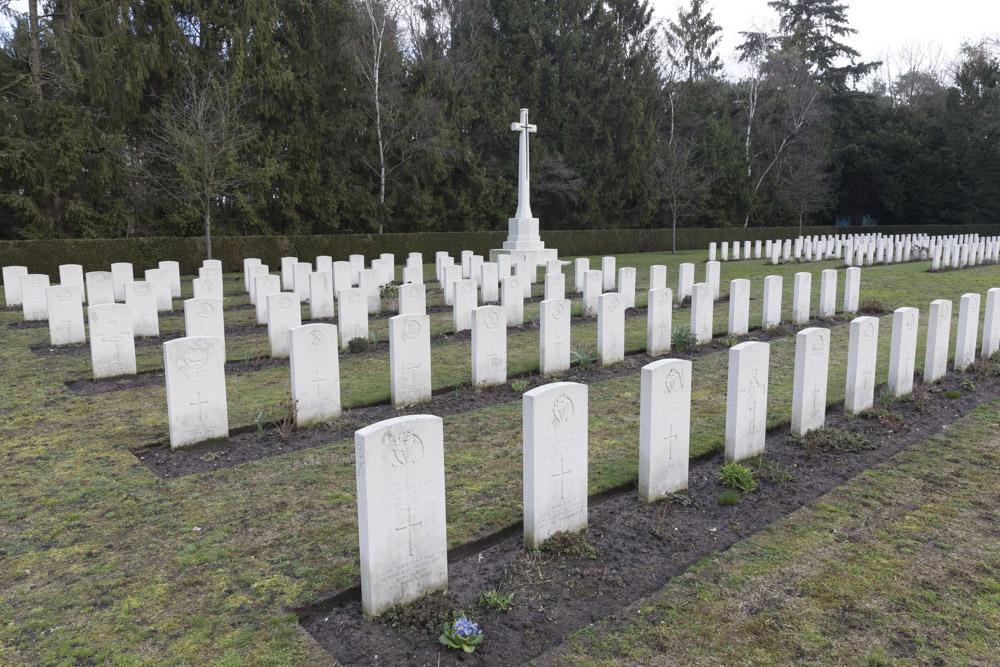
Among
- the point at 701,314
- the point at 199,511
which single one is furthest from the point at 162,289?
the point at 701,314

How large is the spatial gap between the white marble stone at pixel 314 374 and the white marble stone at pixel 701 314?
5509 mm

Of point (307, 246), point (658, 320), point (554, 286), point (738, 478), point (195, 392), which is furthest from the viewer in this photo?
point (307, 246)

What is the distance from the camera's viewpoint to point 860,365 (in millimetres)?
6035

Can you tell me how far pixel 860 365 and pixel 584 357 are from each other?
3.14 m

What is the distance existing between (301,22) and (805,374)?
26.4 m

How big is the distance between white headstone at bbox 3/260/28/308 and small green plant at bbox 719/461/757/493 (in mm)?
13940

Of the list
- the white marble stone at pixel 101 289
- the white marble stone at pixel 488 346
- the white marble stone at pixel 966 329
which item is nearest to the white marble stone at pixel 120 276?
the white marble stone at pixel 101 289

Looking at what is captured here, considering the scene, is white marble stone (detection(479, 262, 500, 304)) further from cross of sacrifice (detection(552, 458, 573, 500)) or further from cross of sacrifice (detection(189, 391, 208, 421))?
cross of sacrifice (detection(552, 458, 573, 500))

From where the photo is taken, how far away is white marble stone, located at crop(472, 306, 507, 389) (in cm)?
725

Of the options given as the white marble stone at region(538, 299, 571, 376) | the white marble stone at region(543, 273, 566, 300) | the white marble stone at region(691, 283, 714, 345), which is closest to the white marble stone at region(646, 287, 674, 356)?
the white marble stone at region(691, 283, 714, 345)

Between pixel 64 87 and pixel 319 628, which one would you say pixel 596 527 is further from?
pixel 64 87

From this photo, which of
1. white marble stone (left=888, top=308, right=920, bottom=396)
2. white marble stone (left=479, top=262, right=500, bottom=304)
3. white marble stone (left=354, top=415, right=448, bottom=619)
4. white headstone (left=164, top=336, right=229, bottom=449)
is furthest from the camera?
white marble stone (left=479, top=262, right=500, bottom=304)

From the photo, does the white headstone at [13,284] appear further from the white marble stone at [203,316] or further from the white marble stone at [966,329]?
the white marble stone at [966,329]

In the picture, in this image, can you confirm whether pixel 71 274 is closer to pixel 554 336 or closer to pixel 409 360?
pixel 409 360
